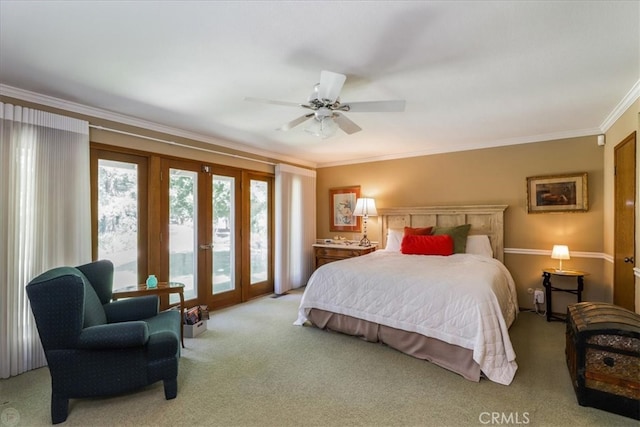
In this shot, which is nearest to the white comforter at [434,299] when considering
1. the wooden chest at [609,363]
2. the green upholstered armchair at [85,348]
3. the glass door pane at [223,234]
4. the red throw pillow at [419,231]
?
the wooden chest at [609,363]

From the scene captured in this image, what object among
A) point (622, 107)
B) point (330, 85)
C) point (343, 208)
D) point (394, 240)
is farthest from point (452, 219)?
point (330, 85)

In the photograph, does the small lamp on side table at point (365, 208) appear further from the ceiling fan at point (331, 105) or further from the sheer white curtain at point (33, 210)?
the sheer white curtain at point (33, 210)

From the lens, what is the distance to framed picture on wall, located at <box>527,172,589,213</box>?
3807 millimetres

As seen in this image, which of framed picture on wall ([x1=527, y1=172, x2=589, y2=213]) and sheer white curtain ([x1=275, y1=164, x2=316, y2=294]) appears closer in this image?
framed picture on wall ([x1=527, y1=172, x2=589, y2=213])

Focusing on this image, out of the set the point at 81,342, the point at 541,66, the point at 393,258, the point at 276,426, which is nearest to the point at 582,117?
the point at 541,66

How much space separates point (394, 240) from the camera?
4777 mm

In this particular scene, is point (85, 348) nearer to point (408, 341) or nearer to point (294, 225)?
point (408, 341)

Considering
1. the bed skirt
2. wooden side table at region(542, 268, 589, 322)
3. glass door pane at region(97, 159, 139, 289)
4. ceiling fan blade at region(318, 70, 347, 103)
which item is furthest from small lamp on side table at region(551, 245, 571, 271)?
glass door pane at region(97, 159, 139, 289)

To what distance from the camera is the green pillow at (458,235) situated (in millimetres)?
4141

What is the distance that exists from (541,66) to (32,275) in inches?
179

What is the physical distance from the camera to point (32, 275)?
263 cm

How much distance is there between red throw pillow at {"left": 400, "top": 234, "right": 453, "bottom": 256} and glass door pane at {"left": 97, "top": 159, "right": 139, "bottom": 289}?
11.6ft

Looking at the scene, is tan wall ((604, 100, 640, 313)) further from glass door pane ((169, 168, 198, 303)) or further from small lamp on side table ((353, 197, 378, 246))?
glass door pane ((169, 168, 198, 303))

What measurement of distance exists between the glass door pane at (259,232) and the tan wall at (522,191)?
2148 millimetres
